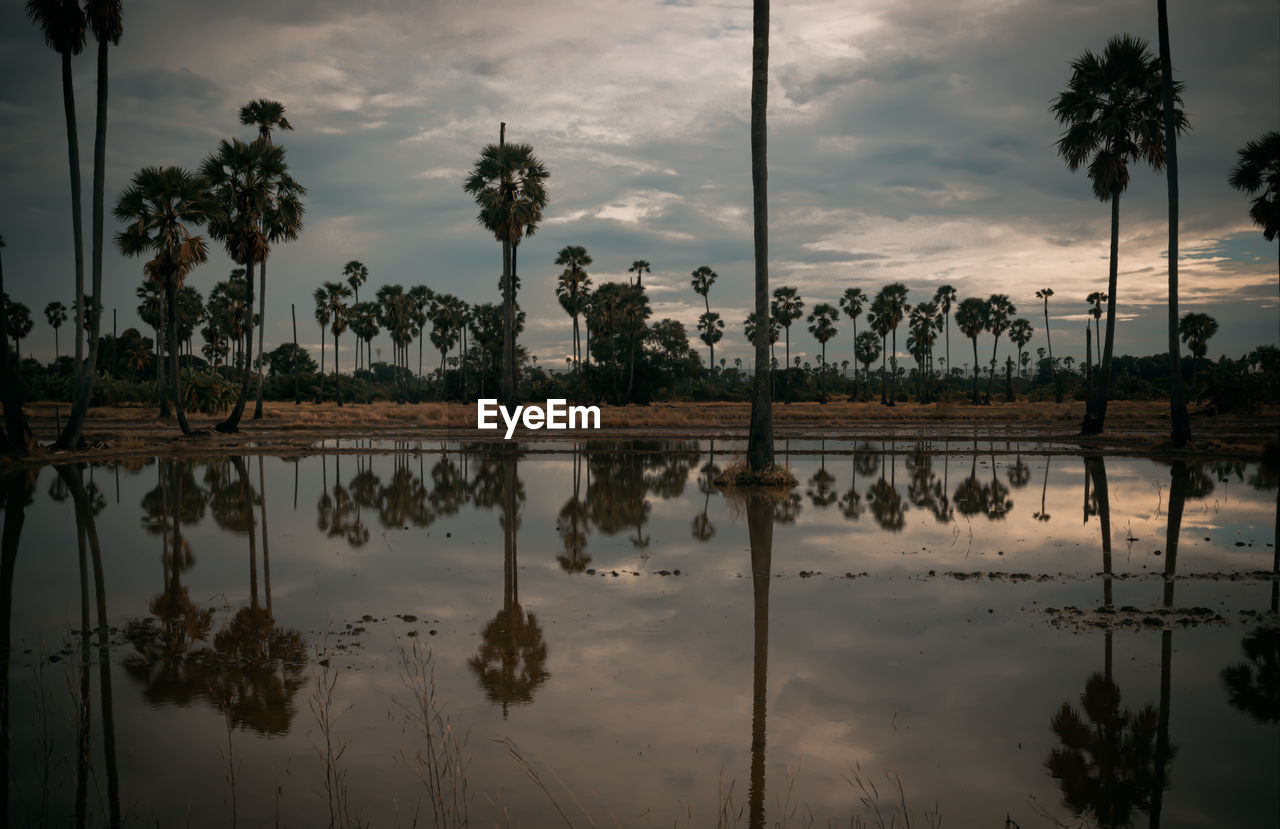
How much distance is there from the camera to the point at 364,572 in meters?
10.8

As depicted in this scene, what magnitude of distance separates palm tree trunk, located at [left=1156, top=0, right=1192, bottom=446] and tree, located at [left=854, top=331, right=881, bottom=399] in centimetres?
10917

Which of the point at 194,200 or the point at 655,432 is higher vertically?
the point at 194,200

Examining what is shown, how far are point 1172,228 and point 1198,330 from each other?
74.9 m

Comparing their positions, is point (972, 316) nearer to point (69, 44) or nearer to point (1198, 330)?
point (1198, 330)

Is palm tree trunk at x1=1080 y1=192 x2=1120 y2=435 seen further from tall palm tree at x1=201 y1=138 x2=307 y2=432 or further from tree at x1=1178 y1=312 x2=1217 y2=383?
tree at x1=1178 y1=312 x2=1217 y2=383

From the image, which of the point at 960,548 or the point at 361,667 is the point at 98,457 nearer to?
the point at 361,667

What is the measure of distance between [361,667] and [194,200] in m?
36.5

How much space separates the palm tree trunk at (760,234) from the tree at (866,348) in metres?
123

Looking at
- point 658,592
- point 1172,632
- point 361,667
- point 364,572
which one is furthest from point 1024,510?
point 361,667

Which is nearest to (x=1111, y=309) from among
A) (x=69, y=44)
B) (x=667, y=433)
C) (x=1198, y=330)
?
(x=667, y=433)

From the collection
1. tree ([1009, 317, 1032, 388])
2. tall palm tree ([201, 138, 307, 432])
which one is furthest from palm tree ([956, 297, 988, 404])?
tall palm tree ([201, 138, 307, 432])

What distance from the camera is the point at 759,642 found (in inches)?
301

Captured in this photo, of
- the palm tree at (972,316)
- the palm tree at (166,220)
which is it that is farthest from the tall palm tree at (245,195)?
the palm tree at (972,316)

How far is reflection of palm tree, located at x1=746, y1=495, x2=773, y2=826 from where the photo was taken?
484 cm
